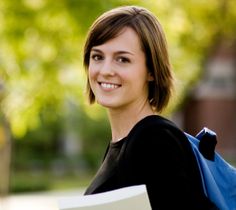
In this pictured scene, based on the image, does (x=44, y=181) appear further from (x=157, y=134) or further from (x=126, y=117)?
(x=157, y=134)

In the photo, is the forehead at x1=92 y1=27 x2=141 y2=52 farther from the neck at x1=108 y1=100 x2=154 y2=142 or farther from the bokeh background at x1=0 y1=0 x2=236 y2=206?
the bokeh background at x1=0 y1=0 x2=236 y2=206

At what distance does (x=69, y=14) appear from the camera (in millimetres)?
12172

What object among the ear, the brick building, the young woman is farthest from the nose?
the brick building

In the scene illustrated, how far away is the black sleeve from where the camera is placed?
2.36m

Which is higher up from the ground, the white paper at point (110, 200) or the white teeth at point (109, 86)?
the white teeth at point (109, 86)

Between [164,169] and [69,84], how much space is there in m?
11.4

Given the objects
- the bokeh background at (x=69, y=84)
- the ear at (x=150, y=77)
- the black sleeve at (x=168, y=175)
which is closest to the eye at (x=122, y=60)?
the ear at (x=150, y=77)

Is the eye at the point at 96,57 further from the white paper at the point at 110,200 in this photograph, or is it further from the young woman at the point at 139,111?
the white paper at the point at 110,200

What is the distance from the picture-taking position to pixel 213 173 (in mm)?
2479

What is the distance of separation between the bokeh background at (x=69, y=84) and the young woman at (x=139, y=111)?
0.92 ft

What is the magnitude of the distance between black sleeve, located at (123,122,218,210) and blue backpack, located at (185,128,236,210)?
3 centimetres

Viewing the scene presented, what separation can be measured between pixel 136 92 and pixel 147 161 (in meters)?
0.24

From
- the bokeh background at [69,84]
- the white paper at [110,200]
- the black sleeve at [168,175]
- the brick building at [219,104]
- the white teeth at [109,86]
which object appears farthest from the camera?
the brick building at [219,104]

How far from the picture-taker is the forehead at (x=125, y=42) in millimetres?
2434
